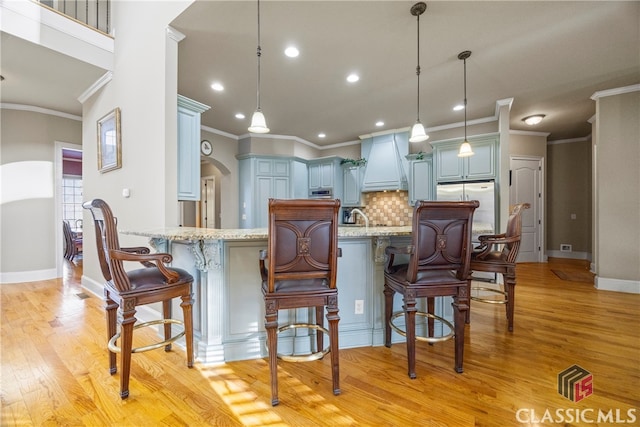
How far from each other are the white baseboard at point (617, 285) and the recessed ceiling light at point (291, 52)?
5077 mm

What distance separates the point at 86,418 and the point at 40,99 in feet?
15.9

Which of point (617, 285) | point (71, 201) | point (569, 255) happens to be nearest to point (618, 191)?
point (617, 285)

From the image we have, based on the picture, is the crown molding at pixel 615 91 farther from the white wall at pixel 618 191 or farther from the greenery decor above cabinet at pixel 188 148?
the greenery decor above cabinet at pixel 188 148

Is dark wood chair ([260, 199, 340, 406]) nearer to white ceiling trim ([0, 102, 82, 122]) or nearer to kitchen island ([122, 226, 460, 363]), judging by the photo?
kitchen island ([122, 226, 460, 363])

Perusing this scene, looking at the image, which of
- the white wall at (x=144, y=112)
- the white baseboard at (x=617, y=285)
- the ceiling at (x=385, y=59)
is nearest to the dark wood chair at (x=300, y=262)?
the white wall at (x=144, y=112)

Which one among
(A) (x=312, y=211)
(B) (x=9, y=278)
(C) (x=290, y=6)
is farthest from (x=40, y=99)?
(A) (x=312, y=211)

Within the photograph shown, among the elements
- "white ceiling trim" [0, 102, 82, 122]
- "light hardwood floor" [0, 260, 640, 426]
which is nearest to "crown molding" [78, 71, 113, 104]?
"white ceiling trim" [0, 102, 82, 122]

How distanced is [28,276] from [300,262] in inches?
212

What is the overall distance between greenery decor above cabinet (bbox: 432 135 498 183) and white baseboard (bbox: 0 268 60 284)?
22.1 feet

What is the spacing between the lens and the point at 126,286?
1586mm

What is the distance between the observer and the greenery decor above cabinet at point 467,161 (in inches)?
172

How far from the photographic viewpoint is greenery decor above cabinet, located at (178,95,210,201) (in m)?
2.66

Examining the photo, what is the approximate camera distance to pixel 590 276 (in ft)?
14.9

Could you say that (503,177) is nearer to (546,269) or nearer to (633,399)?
(546,269)
